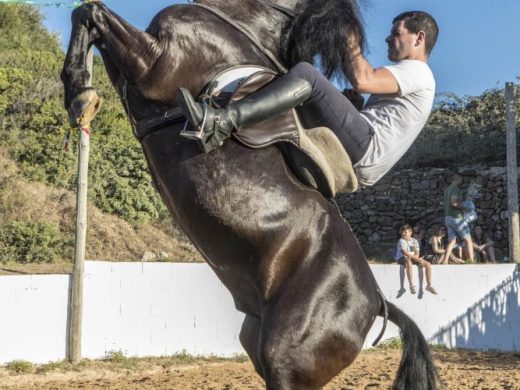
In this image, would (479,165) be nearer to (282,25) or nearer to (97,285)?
(97,285)

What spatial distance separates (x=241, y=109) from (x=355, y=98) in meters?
0.82

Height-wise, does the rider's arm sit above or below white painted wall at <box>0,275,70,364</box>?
above

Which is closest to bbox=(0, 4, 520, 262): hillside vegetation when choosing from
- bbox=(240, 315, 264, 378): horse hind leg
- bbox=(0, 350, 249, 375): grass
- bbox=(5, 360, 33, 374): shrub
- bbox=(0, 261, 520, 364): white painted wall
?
bbox=(0, 261, 520, 364): white painted wall

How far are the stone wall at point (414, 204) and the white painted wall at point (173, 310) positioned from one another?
185 inches

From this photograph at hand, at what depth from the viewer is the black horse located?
11.6ft

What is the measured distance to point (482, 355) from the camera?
41.7 feet

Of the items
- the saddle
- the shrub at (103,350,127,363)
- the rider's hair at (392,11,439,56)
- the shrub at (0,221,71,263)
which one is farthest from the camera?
the shrub at (0,221,71,263)

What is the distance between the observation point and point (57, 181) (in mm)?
15109

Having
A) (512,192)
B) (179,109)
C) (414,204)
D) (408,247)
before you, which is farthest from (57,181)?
(179,109)

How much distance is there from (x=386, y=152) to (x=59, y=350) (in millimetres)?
7509

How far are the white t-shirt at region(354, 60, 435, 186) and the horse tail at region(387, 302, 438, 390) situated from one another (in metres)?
0.84

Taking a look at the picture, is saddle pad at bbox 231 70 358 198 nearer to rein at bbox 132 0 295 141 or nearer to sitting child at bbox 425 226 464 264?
rein at bbox 132 0 295 141

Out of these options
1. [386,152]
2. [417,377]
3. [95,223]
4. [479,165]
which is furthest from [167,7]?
[479,165]

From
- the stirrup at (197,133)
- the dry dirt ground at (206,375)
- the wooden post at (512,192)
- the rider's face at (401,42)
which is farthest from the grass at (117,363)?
the rider's face at (401,42)
